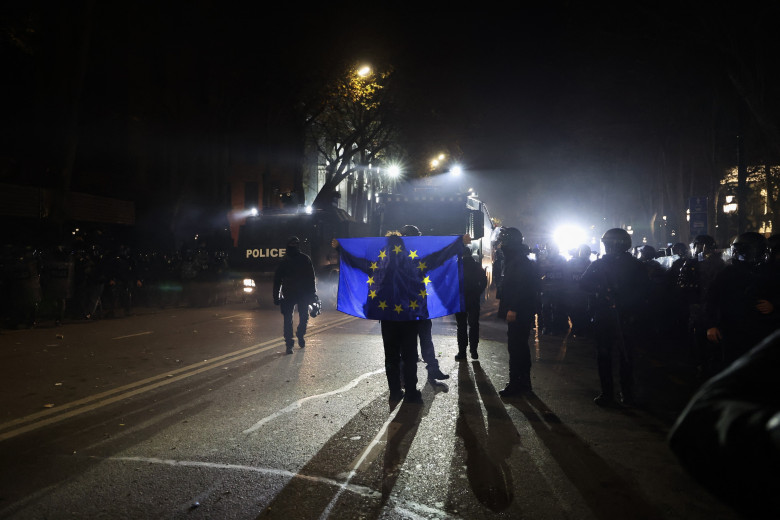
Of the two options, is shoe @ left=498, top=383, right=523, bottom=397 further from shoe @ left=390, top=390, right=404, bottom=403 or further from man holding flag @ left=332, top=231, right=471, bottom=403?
shoe @ left=390, top=390, right=404, bottom=403

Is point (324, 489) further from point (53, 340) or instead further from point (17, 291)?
point (17, 291)

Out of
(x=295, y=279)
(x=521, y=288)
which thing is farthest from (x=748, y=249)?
(x=295, y=279)

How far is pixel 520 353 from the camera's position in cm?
718

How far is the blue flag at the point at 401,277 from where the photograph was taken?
6742mm

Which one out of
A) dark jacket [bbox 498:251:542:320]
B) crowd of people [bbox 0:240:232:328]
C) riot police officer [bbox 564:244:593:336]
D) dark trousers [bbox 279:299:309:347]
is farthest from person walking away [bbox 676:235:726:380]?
crowd of people [bbox 0:240:232:328]

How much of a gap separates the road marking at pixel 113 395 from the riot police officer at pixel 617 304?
5.52 meters

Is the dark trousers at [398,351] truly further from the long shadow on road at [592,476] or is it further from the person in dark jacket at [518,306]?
the long shadow on road at [592,476]

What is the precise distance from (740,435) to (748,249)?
243 inches

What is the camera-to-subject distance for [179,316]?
1636 centimetres

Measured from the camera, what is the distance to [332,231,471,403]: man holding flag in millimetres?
6660

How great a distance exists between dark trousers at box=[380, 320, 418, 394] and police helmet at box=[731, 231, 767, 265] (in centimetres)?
376

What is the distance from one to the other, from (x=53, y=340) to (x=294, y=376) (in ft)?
21.3

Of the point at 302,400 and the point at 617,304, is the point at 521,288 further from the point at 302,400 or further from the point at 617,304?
the point at 302,400

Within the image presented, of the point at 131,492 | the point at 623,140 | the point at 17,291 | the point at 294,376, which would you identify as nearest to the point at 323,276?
the point at 17,291
